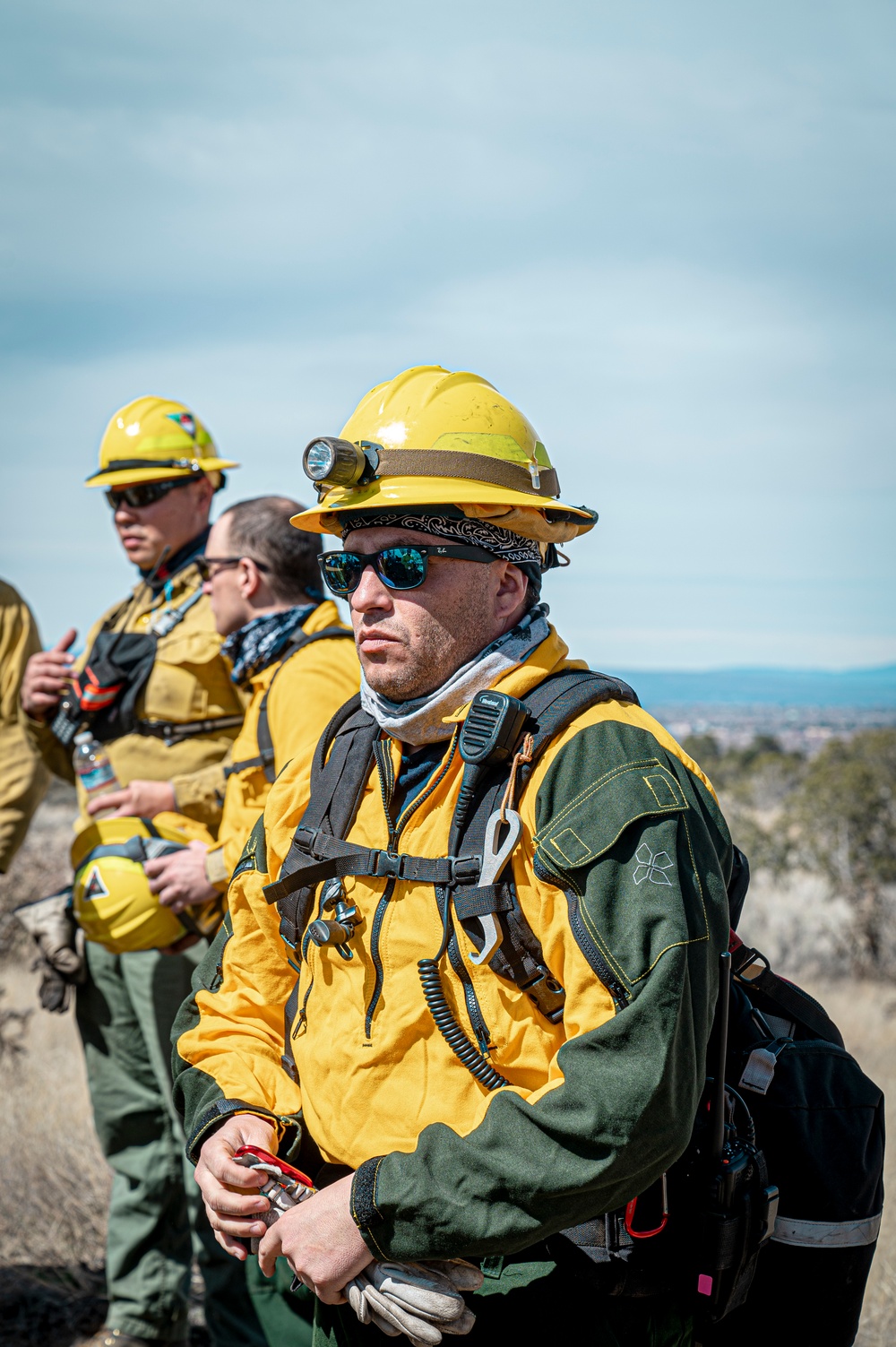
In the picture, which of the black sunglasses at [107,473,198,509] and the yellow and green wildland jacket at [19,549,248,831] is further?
the black sunglasses at [107,473,198,509]

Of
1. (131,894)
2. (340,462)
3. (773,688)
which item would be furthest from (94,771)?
(773,688)

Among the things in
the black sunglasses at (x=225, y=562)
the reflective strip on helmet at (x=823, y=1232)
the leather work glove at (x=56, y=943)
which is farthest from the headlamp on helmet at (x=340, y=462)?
the leather work glove at (x=56, y=943)

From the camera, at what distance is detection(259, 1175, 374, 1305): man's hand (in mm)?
1810

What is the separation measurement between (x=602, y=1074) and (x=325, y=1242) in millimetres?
549

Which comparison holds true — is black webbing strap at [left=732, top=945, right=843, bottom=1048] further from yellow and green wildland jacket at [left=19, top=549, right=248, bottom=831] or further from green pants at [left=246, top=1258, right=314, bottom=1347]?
yellow and green wildland jacket at [left=19, top=549, right=248, bottom=831]

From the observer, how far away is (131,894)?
392cm

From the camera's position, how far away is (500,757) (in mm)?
1959

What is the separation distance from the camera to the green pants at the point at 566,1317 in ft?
6.47

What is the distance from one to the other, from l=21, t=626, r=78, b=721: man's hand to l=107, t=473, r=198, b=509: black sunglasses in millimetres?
607

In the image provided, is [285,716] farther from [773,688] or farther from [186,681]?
[773,688]

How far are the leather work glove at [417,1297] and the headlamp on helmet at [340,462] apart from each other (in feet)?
4.52

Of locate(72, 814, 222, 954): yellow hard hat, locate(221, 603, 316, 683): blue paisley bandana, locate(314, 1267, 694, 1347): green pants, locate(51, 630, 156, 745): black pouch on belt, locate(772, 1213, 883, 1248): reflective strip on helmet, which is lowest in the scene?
locate(314, 1267, 694, 1347): green pants

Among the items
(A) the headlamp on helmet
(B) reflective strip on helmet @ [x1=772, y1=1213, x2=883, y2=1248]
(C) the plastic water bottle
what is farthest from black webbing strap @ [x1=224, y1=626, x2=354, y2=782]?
(B) reflective strip on helmet @ [x1=772, y1=1213, x2=883, y2=1248]

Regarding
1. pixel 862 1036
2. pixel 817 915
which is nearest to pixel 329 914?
pixel 862 1036
